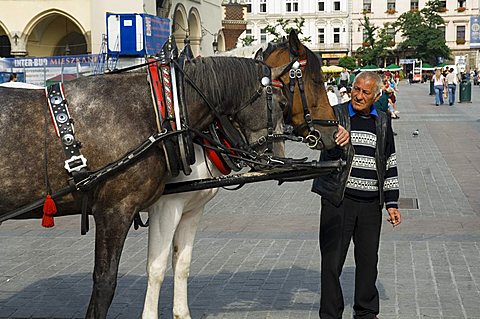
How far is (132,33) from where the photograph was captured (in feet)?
84.1

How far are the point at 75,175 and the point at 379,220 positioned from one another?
8.01 ft

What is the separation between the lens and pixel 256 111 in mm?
4551

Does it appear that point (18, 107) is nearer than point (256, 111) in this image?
Yes

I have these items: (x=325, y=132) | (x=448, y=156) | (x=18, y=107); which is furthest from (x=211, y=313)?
(x=448, y=156)

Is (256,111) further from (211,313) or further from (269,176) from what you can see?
(211,313)

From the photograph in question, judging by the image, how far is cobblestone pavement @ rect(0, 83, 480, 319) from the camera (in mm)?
6164

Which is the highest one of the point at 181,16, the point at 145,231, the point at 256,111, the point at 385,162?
the point at 181,16

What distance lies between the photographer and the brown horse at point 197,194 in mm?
4625

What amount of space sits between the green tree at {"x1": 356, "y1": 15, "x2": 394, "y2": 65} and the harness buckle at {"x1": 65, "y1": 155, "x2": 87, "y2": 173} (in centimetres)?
8487

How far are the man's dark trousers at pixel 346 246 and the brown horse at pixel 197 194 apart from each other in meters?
0.92

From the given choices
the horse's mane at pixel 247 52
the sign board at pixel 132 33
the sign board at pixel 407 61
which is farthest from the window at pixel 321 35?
the horse's mane at pixel 247 52

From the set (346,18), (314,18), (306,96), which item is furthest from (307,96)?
(346,18)

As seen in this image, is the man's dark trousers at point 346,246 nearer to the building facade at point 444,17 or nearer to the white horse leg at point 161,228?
the white horse leg at point 161,228

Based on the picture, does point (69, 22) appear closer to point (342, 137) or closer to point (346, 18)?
point (342, 137)
